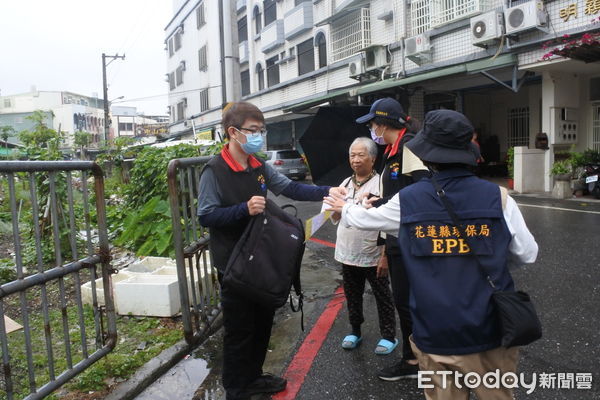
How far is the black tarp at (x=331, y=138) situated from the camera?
4223 millimetres

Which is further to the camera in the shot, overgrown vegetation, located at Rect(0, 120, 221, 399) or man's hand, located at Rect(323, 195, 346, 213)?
overgrown vegetation, located at Rect(0, 120, 221, 399)

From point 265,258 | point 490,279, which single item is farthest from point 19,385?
point 490,279

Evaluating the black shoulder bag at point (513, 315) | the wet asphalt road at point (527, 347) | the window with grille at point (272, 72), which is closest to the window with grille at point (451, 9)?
the wet asphalt road at point (527, 347)

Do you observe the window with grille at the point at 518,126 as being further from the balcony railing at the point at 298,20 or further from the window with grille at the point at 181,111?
the window with grille at the point at 181,111

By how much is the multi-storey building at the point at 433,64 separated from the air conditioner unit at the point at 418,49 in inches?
1.2

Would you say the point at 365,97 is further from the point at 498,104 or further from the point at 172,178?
the point at 172,178

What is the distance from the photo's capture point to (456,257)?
1932 mm

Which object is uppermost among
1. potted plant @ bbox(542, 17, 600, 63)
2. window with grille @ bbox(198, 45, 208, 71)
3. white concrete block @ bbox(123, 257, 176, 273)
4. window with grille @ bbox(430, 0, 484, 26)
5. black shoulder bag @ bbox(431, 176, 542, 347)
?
window with grille @ bbox(198, 45, 208, 71)

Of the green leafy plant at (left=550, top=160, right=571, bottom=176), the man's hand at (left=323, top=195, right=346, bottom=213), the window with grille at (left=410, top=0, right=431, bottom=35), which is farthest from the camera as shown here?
the window with grille at (left=410, top=0, right=431, bottom=35)

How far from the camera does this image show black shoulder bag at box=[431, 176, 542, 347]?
71.7 inches

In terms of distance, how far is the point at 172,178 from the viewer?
3.54m

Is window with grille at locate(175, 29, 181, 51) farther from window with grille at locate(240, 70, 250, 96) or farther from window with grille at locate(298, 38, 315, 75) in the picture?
window with grille at locate(298, 38, 315, 75)

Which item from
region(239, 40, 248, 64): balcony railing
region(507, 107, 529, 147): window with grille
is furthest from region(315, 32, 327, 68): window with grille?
region(239, 40, 248, 64): balcony railing

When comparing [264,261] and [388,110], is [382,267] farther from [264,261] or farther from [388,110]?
[388,110]
